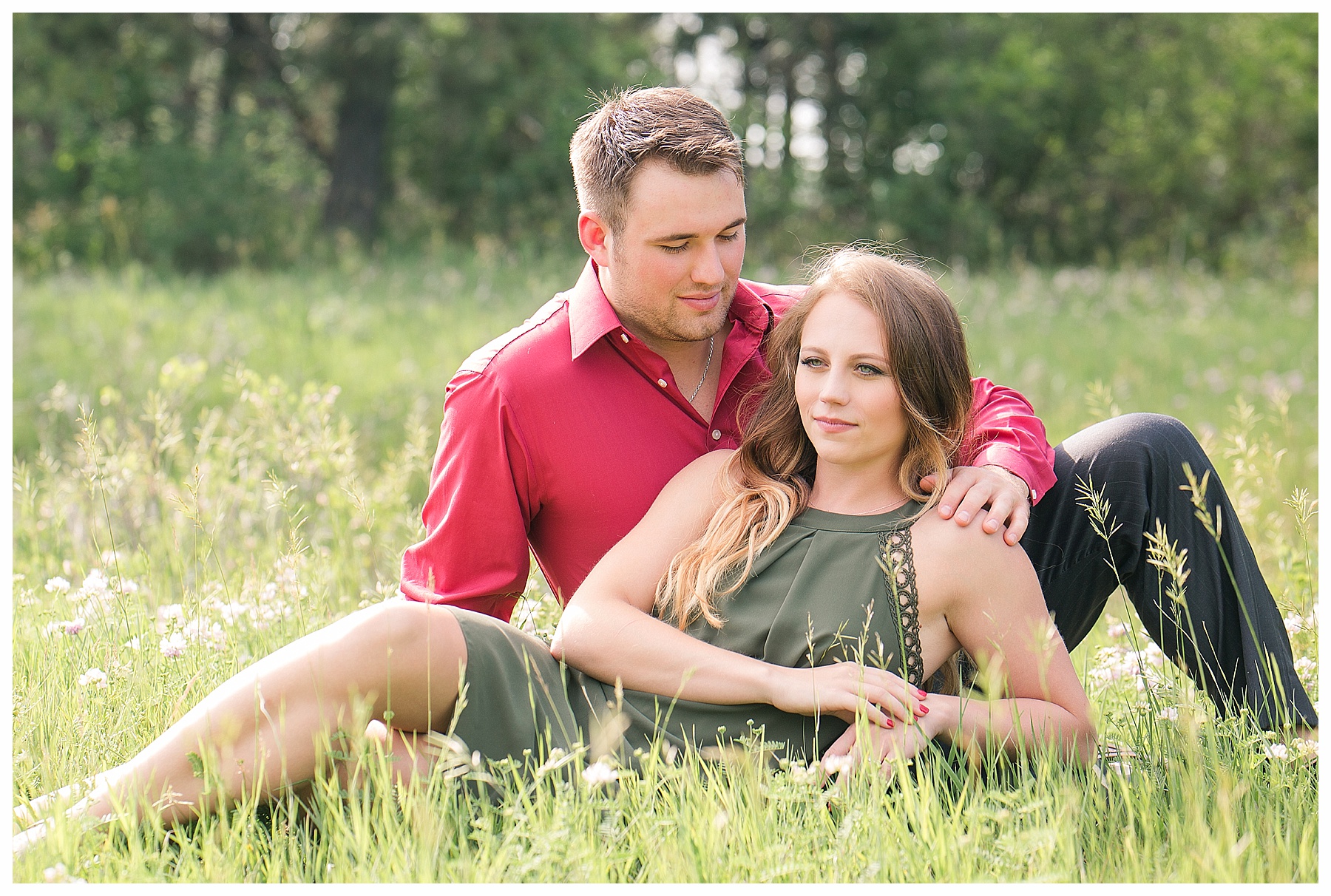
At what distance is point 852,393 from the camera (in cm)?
259

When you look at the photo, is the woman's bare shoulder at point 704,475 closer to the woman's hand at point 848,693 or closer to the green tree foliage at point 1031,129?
the woman's hand at point 848,693

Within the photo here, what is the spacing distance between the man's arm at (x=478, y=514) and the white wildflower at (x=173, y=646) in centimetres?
55

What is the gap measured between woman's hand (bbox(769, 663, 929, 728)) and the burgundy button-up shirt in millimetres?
691

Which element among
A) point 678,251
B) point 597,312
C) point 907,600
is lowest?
point 907,600

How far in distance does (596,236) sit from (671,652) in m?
1.25

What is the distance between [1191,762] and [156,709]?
2.24m

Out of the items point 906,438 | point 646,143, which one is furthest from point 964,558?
point 646,143

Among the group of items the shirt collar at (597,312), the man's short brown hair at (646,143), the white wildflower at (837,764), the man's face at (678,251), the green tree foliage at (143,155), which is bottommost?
the white wildflower at (837,764)

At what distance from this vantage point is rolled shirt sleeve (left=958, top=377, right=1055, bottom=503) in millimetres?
2732

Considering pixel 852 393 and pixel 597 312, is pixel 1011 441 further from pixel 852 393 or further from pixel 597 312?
pixel 597 312

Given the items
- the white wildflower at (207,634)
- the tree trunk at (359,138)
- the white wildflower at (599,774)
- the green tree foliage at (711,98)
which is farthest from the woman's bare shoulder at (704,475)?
the tree trunk at (359,138)

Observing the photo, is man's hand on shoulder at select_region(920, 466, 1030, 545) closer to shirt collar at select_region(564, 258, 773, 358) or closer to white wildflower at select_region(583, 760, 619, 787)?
shirt collar at select_region(564, 258, 773, 358)

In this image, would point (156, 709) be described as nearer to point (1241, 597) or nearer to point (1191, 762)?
point (1191, 762)

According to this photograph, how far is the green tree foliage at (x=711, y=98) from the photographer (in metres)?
16.0
